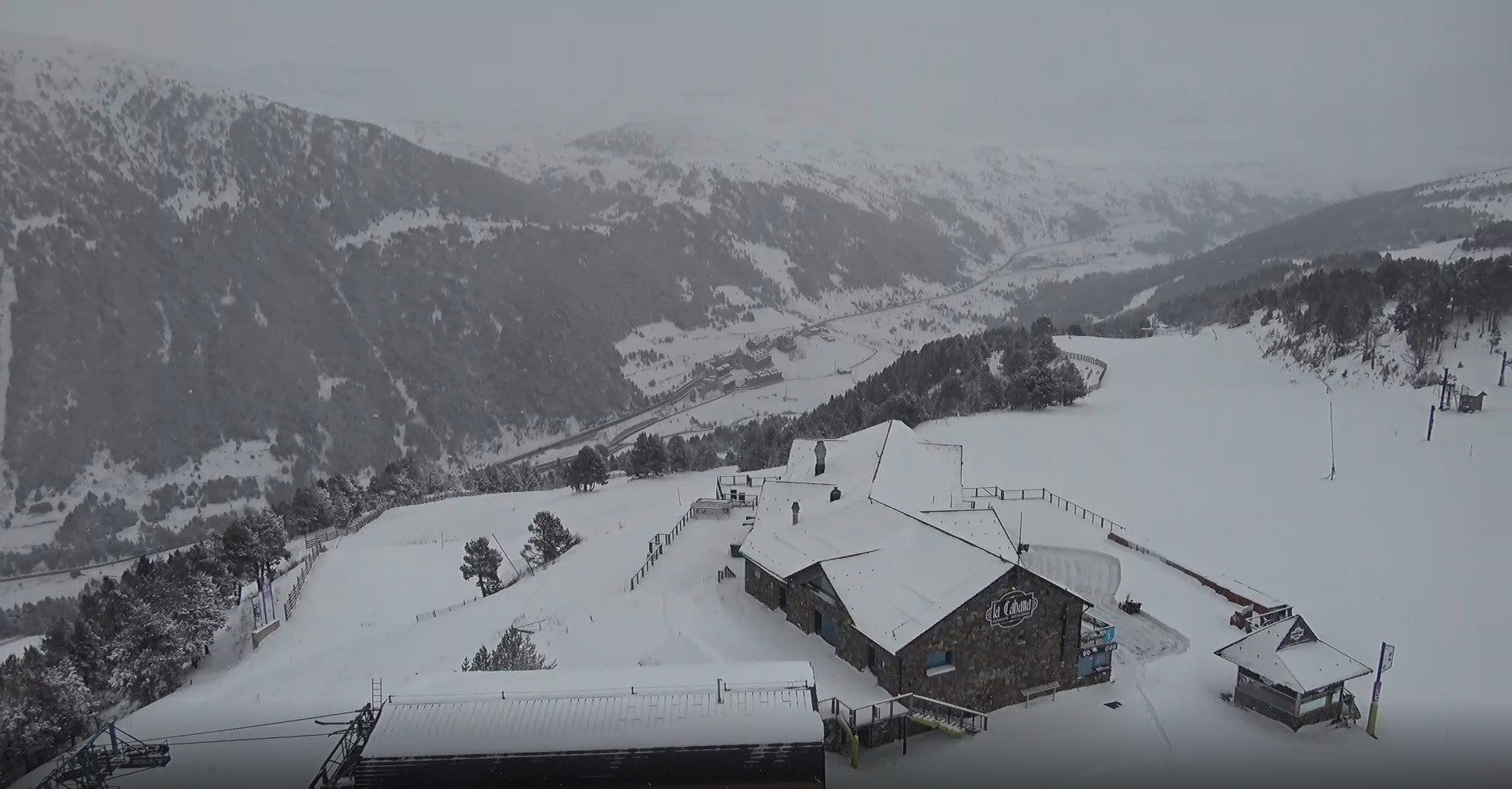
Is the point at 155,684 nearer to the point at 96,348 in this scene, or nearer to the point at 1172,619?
the point at 1172,619

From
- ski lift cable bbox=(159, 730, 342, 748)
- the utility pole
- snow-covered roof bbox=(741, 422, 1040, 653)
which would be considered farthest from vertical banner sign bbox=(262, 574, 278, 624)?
the utility pole

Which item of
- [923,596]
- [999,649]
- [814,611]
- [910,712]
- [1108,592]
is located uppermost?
[923,596]

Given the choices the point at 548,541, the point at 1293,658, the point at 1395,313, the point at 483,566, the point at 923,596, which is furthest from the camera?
the point at 1395,313

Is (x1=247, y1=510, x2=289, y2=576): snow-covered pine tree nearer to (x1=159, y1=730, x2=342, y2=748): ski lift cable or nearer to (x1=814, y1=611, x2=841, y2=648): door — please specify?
(x1=159, y1=730, x2=342, y2=748): ski lift cable

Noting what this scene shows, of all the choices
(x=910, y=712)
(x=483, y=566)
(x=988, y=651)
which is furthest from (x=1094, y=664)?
(x=483, y=566)

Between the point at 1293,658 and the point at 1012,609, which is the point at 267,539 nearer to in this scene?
the point at 1012,609

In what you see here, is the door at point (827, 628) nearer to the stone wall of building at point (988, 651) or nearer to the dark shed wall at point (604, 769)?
the stone wall of building at point (988, 651)

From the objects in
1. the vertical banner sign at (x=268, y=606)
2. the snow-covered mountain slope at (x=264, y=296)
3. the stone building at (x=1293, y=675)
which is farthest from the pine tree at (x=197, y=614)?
the snow-covered mountain slope at (x=264, y=296)
